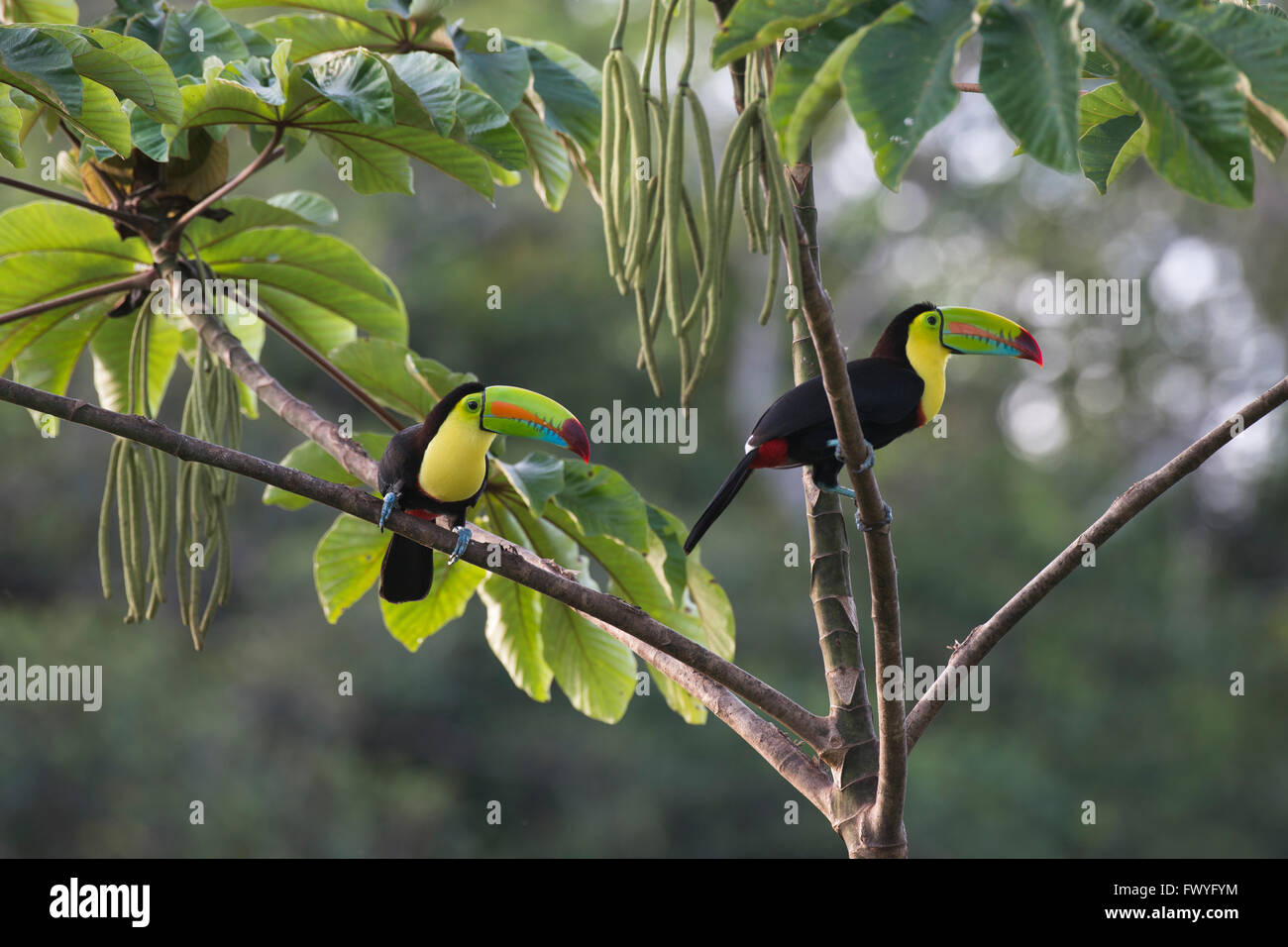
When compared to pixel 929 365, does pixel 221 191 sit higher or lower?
higher

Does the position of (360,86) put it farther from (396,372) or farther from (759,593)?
(759,593)

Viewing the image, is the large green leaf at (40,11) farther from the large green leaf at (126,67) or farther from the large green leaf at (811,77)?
the large green leaf at (811,77)

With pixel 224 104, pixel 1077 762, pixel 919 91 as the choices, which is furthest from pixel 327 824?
pixel 919 91

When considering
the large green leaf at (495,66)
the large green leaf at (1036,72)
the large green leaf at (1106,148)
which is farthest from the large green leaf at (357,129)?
the large green leaf at (1036,72)

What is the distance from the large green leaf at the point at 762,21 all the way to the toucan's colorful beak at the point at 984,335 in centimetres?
181

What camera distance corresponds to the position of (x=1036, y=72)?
117 centimetres

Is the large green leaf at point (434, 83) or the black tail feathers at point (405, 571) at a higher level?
the large green leaf at point (434, 83)

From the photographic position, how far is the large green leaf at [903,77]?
46.1 inches

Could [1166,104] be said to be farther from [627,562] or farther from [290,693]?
[290,693]

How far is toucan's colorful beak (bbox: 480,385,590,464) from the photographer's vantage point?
2.52 m


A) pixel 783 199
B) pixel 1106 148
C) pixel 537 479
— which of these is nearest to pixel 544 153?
pixel 537 479

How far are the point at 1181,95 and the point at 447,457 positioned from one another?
175cm

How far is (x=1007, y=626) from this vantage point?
6.81ft
